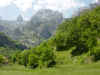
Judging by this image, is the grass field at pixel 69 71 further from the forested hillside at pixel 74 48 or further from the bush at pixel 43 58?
the forested hillside at pixel 74 48

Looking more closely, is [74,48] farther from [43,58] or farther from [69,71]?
[69,71]

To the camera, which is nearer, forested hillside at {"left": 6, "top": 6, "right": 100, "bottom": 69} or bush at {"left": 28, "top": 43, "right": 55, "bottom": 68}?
bush at {"left": 28, "top": 43, "right": 55, "bottom": 68}

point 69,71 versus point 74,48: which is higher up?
point 74,48

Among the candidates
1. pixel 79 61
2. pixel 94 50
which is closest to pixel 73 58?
pixel 79 61

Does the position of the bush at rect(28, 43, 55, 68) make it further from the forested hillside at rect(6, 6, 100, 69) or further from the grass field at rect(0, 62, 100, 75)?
the grass field at rect(0, 62, 100, 75)

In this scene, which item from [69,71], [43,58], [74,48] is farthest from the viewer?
[74,48]

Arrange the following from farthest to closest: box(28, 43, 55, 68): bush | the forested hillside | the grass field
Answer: the forested hillside → box(28, 43, 55, 68): bush → the grass field

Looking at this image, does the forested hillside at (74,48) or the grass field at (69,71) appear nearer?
the grass field at (69,71)

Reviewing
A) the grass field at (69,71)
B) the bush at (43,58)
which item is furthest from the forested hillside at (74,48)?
the grass field at (69,71)

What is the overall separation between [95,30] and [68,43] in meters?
22.7

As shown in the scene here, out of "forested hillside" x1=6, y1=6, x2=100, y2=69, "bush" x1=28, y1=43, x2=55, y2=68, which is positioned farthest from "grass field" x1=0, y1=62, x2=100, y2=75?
"forested hillside" x1=6, y1=6, x2=100, y2=69

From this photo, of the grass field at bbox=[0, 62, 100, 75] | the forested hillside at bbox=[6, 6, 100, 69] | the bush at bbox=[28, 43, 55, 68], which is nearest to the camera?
the grass field at bbox=[0, 62, 100, 75]

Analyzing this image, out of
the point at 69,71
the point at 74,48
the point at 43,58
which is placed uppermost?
the point at 74,48

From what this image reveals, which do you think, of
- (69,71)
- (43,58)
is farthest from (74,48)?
(69,71)
